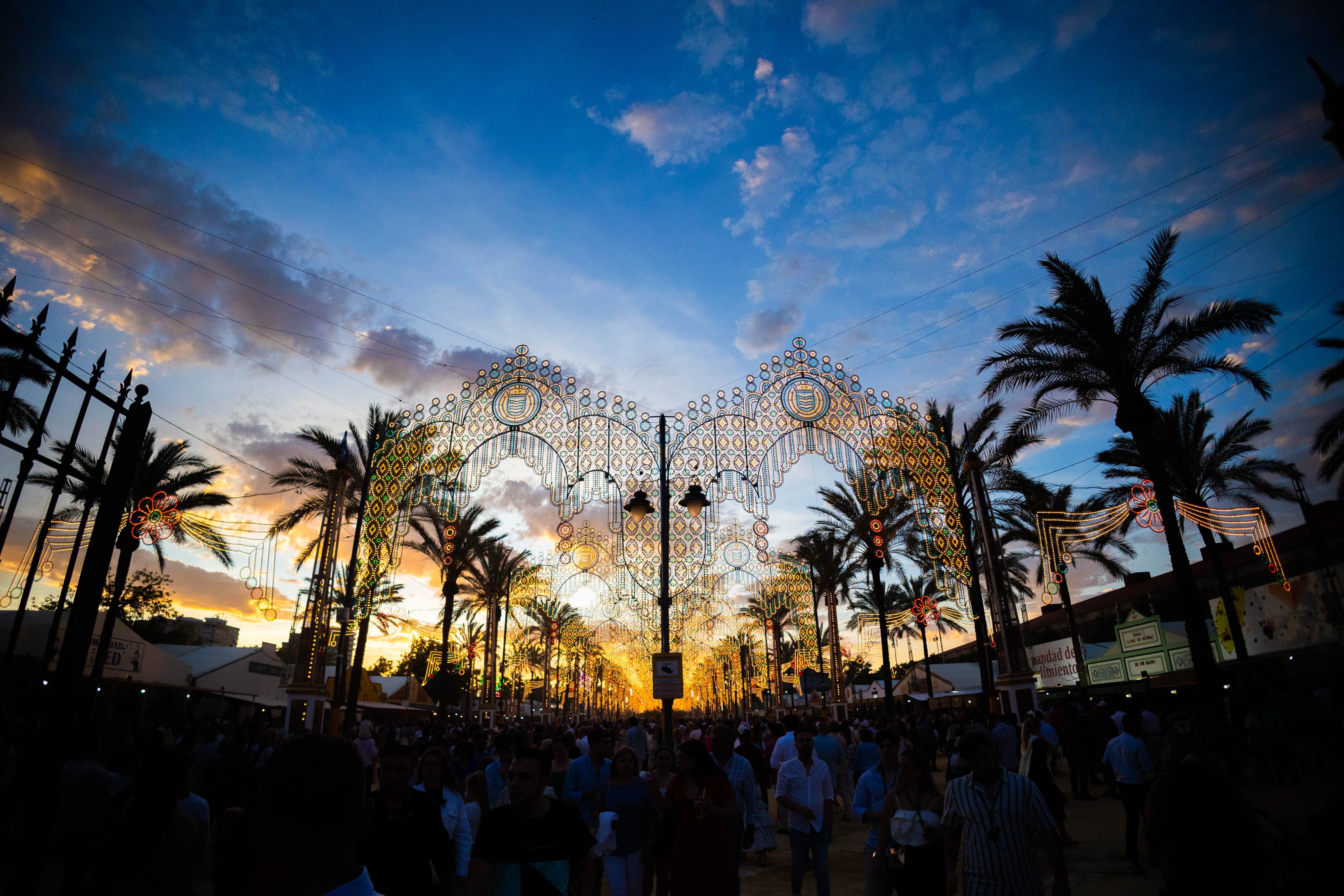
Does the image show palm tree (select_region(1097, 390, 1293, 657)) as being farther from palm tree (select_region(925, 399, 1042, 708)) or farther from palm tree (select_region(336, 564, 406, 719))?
palm tree (select_region(336, 564, 406, 719))

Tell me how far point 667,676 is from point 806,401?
7199 millimetres

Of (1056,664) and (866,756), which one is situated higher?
(1056,664)

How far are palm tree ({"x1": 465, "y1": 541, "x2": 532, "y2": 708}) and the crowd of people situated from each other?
26.0 m

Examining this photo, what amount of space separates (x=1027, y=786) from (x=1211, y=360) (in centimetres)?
1719

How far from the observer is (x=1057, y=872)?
3838 mm

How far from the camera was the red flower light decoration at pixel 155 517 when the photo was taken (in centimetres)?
1363

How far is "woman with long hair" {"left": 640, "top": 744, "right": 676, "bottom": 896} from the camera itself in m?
5.70

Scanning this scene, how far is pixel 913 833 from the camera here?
198 inches

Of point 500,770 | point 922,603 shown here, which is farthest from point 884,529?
point 500,770

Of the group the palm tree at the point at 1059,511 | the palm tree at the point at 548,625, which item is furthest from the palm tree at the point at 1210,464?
the palm tree at the point at 548,625

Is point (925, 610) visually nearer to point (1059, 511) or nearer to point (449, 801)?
point (1059, 511)

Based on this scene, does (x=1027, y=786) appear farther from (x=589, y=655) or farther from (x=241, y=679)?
(x=589, y=655)

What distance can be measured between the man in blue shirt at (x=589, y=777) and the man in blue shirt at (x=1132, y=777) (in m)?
6.11

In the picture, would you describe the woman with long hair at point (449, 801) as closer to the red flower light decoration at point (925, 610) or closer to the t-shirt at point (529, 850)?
the t-shirt at point (529, 850)
